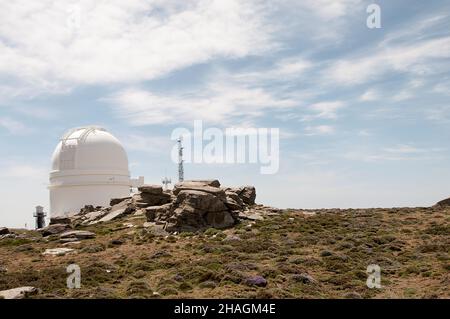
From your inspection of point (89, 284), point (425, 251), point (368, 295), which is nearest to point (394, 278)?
point (368, 295)

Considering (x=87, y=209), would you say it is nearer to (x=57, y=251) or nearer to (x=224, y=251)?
(x=57, y=251)

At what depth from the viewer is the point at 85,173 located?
5472 cm

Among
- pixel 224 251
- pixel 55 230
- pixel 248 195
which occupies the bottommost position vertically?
pixel 224 251

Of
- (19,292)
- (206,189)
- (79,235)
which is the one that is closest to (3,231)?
(79,235)

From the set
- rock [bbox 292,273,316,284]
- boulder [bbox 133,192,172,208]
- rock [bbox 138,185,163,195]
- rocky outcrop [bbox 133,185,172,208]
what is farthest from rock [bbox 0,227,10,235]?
rock [bbox 292,273,316,284]

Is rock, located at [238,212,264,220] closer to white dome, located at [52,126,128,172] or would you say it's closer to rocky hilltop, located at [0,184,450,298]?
rocky hilltop, located at [0,184,450,298]

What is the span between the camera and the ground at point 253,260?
1991 centimetres

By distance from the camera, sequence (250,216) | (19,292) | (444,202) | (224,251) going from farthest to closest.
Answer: (444,202) → (250,216) → (224,251) → (19,292)

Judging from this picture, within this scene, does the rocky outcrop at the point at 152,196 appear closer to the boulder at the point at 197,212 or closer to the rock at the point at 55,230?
the boulder at the point at 197,212

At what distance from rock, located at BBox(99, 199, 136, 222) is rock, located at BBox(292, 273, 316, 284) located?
23418 millimetres

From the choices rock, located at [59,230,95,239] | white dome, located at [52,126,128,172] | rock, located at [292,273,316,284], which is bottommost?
rock, located at [292,273,316,284]

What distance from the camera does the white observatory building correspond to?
5491cm

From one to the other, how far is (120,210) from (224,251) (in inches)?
701
